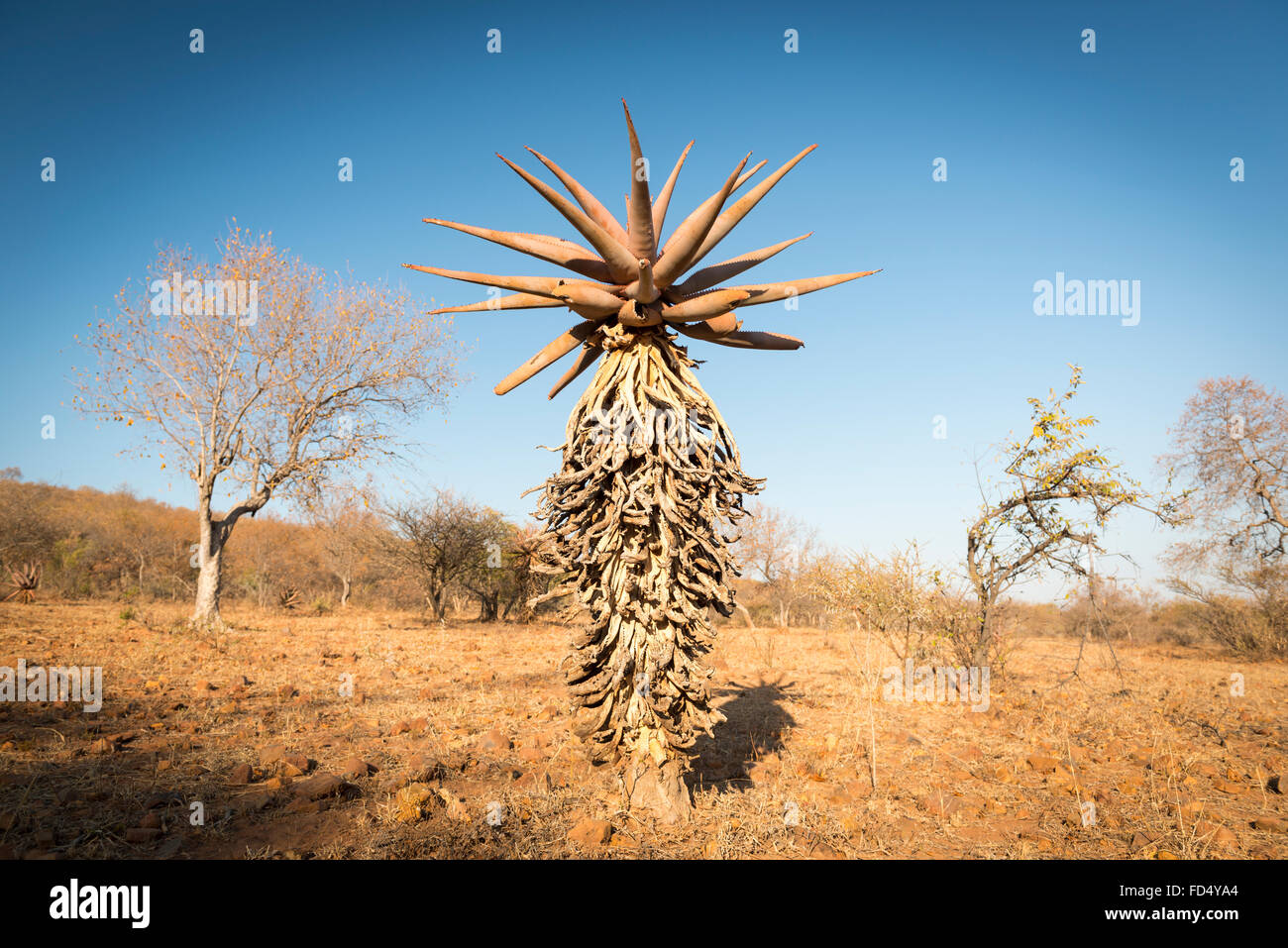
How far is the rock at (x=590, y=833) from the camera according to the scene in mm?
3559

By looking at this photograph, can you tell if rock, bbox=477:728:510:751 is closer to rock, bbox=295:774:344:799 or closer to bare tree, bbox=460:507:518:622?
rock, bbox=295:774:344:799

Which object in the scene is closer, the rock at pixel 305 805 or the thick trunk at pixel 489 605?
the rock at pixel 305 805

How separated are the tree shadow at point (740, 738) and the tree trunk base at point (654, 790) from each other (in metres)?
0.26

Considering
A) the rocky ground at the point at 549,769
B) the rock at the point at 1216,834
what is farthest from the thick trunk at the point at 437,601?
the rock at the point at 1216,834

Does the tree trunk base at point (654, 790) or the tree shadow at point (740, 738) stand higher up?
the tree trunk base at point (654, 790)

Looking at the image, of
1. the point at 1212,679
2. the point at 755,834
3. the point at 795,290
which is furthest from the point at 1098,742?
the point at 1212,679

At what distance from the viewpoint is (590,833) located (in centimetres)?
360

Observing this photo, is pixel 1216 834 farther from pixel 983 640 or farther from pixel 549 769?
pixel 983 640

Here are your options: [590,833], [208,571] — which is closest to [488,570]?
[208,571]

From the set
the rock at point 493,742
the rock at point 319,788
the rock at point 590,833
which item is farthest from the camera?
the rock at point 493,742

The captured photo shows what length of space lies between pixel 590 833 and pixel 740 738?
3215 millimetres

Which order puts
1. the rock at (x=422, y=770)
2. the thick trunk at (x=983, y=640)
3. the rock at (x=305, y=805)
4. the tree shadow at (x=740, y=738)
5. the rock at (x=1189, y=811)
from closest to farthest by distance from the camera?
1. the rock at (x=305, y=805)
2. the rock at (x=1189, y=811)
3. the rock at (x=422, y=770)
4. the tree shadow at (x=740, y=738)
5. the thick trunk at (x=983, y=640)

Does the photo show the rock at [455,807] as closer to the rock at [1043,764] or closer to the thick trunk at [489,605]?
the rock at [1043,764]
